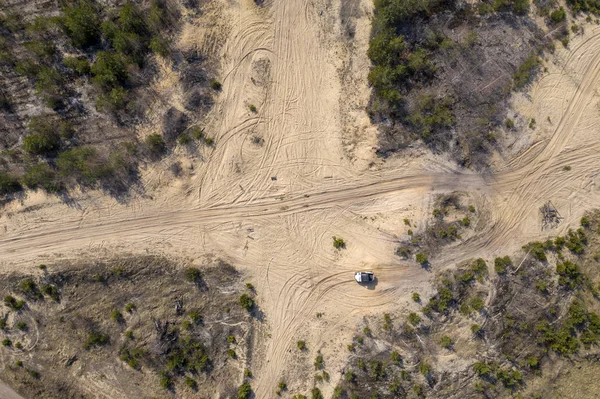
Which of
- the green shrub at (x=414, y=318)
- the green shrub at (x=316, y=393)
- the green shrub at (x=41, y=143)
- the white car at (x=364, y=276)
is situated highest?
the green shrub at (x=41, y=143)

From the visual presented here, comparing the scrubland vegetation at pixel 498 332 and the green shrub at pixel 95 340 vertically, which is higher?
the green shrub at pixel 95 340

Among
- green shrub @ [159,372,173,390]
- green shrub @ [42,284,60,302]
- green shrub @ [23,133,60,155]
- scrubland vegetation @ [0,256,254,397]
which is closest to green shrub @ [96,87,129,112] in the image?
Answer: green shrub @ [23,133,60,155]

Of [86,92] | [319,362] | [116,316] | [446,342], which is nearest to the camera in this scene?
[446,342]

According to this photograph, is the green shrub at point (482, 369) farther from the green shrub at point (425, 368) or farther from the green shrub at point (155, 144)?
the green shrub at point (155, 144)

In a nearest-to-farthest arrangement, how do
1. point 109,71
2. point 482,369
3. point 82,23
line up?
1. point 482,369
2. point 109,71
3. point 82,23

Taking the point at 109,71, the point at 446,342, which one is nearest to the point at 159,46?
the point at 109,71

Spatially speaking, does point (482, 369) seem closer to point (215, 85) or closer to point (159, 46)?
point (215, 85)

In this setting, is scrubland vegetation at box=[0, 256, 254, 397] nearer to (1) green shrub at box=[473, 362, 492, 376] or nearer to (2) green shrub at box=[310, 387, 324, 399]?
(2) green shrub at box=[310, 387, 324, 399]

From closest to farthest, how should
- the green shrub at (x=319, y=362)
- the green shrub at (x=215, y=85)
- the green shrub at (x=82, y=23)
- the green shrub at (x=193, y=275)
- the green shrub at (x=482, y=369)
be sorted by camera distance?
1. the green shrub at (x=482, y=369)
2. the green shrub at (x=319, y=362)
3. the green shrub at (x=193, y=275)
4. the green shrub at (x=82, y=23)
5. the green shrub at (x=215, y=85)

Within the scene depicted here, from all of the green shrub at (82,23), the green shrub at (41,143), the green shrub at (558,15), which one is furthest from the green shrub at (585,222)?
the green shrub at (41,143)
